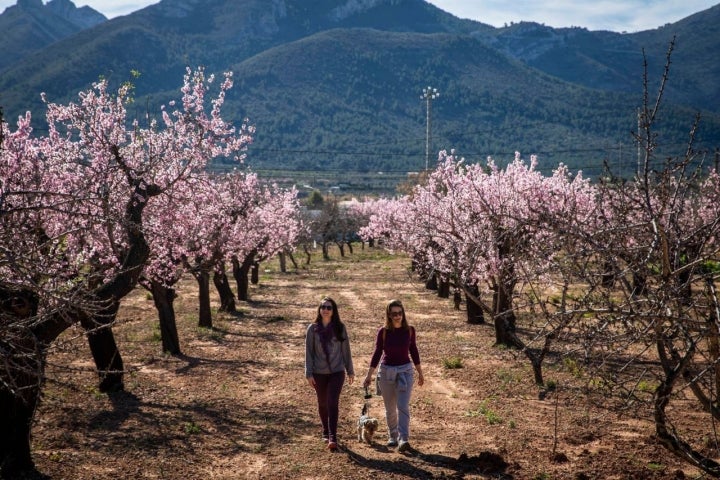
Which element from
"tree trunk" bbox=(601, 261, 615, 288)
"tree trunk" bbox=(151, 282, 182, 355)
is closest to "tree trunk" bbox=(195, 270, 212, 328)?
"tree trunk" bbox=(151, 282, 182, 355)

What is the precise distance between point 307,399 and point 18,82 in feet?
567

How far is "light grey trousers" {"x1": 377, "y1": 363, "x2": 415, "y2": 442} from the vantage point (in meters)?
9.45

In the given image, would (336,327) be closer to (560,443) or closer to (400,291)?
(560,443)

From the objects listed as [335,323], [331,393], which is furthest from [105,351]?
[335,323]

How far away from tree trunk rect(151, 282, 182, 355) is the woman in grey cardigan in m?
8.71

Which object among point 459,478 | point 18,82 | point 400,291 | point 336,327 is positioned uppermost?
point 18,82

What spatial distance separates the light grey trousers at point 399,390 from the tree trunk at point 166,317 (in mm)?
9262

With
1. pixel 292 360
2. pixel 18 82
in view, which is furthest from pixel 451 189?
pixel 18 82

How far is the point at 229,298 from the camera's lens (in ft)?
89.8

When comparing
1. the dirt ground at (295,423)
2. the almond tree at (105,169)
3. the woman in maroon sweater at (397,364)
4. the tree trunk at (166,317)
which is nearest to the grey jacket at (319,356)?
the woman in maroon sweater at (397,364)

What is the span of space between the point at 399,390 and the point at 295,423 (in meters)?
2.95

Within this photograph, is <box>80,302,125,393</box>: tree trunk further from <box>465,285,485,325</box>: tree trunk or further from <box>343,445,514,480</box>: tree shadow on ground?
<box>465,285,485,325</box>: tree trunk

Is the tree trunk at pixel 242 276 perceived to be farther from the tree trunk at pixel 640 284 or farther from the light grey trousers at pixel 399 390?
the tree trunk at pixel 640 284

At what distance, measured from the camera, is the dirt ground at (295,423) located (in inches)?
353
